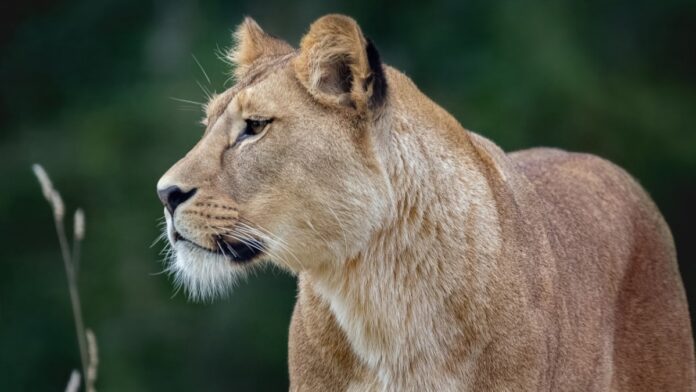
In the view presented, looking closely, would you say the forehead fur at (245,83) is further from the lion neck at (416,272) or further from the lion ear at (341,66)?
the lion neck at (416,272)

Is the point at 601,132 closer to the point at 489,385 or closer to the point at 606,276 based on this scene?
the point at 606,276

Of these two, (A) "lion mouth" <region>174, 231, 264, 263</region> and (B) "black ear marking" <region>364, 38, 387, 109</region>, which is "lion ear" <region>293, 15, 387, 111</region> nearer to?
(B) "black ear marking" <region>364, 38, 387, 109</region>

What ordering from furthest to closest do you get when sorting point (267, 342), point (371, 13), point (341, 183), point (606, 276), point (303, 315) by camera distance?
point (371, 13)
point (267, 342)
point (606, 276)
point (303, 315)
point (341, 183)

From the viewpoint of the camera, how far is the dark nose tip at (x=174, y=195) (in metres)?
5.14

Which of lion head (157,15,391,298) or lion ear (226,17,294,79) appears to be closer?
lion head (157,15,391,298)

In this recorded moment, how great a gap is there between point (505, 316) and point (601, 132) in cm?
941

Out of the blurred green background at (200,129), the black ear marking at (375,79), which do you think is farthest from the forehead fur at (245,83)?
the blurred green background at (200,129)

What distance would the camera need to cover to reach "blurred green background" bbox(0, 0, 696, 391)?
14.4m

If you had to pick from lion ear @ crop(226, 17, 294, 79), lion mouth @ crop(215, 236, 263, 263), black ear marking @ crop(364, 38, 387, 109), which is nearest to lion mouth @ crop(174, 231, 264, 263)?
lion mouth @ crop(215, 236, 263, 263)

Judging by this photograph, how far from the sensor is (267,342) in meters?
14.2

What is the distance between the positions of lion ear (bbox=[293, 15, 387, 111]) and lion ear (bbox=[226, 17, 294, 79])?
1.78ft

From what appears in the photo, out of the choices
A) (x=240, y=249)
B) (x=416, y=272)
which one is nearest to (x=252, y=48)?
(x=240, y=249)

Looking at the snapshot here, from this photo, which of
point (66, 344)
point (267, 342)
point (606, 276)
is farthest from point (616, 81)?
point (606, 276)

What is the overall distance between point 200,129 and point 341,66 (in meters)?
8.99
